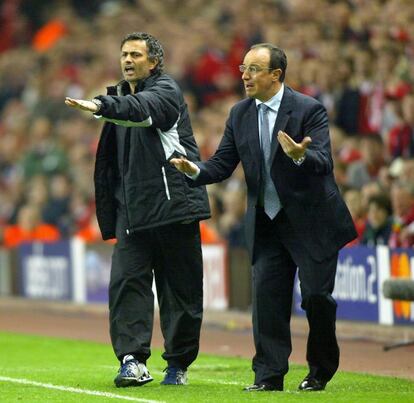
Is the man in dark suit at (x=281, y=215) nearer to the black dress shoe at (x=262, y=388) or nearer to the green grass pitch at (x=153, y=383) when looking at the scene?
the black dress shoe at (x=262, y=388)

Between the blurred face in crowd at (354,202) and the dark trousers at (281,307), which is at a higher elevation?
the blurred face in crowd at (354,202)

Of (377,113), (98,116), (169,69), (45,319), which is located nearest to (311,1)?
(377,113)

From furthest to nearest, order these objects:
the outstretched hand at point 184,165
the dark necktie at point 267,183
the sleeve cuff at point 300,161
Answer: the dark necktie at point 267,183 < the outstretched hand at point 184,165 < the sleeve cuff at point 300,161

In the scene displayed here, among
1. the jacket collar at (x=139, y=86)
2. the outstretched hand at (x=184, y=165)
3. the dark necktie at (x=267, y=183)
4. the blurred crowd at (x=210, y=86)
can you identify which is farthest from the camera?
the blurred crowd at (x=210, y=86)

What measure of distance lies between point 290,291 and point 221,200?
997 cm

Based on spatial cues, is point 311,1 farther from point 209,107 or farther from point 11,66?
point 11,66

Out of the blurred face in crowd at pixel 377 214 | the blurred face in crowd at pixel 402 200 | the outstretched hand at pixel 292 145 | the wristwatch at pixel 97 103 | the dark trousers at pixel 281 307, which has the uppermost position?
the wristwatch at pixel 97 103

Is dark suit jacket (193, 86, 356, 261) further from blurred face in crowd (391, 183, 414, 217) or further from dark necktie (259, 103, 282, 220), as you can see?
blurred face in crowd (391, 183, 414, 217)

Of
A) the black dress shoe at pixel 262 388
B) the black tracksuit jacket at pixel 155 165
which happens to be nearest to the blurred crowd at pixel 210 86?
the black tracksuit jacket at pixel 155 165

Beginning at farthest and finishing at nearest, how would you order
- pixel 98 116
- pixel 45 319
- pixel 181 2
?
1. pixel 181 2
2. pixel 45 319
3. pixel 98 116

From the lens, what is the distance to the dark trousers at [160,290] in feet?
33.0

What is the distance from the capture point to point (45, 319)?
19.1 meters

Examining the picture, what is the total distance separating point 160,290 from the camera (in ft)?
34.0

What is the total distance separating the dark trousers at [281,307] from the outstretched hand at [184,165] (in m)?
0.54
